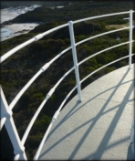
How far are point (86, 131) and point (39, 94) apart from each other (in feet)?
18.7

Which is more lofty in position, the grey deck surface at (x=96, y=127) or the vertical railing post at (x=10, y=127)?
the vertical railing post at (x=10, y=127)

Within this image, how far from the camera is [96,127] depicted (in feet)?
7.66

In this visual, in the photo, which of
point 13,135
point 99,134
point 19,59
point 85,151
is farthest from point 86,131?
point 19,59

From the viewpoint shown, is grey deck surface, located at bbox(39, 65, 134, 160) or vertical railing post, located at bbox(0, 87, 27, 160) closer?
vertical railing post, located at bbox(0, 87, 27, 160)

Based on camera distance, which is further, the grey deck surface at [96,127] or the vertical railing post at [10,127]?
the grey deck surface at [96,127]

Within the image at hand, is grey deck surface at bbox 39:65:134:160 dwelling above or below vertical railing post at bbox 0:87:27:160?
below

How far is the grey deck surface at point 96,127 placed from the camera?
2.04 metres

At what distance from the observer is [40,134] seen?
5.29 meters

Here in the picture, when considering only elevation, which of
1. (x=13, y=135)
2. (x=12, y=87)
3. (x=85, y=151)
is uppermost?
(x=13, y=135)

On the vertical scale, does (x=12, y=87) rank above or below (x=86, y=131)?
below

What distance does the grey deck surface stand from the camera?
204cm

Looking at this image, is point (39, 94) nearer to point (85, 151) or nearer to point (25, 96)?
point (25, 96)

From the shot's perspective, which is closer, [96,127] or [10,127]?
[10,127]

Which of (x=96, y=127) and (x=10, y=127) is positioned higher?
(x=10, y=127)
